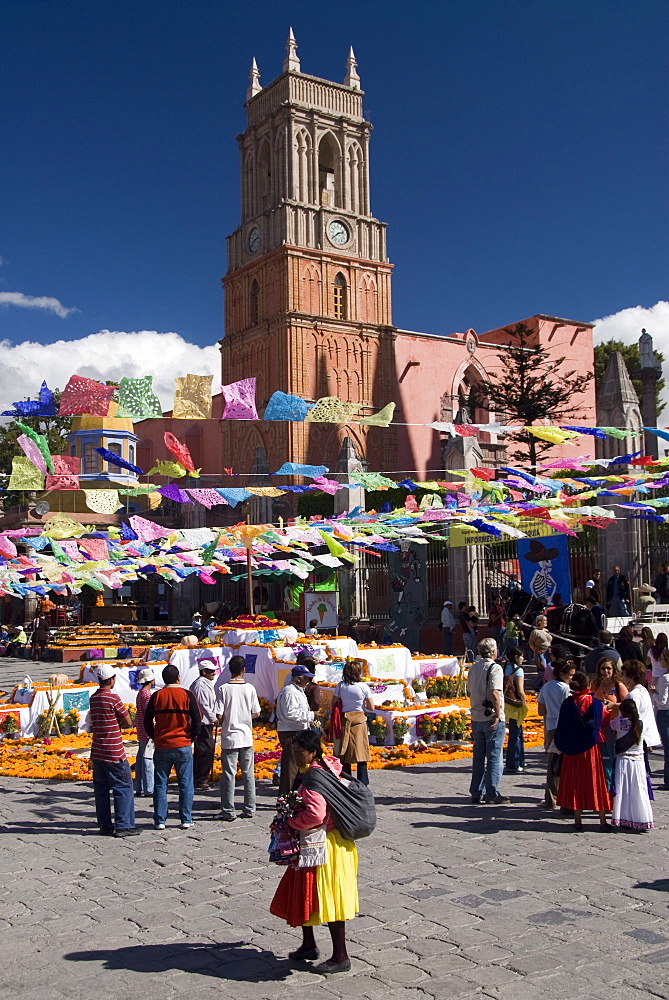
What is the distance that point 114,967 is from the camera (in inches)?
218

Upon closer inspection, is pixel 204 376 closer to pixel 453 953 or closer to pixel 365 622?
pixel 365 622

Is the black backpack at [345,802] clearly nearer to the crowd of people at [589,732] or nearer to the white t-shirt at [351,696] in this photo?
the crowd of people at [589,732]

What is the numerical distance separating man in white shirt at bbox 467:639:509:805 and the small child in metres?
1.36

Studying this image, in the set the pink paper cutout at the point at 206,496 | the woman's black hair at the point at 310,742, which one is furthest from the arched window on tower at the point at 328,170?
the woman's black hair at the point at 310,742

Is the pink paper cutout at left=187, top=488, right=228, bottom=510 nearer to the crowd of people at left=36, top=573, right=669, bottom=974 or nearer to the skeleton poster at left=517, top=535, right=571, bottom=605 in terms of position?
the skeleton poster at left=517, top=535, right=571, bottom=605

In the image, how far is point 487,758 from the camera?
959cm

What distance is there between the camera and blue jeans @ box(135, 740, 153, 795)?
10.3 meters

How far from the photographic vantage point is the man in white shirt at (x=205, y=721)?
10.1 m

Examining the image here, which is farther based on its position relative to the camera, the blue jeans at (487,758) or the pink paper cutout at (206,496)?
the pink paper cutout at (206,496)

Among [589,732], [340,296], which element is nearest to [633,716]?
[589,732]

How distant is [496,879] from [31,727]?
926 cm

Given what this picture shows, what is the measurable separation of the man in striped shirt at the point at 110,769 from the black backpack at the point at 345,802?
3.78 m

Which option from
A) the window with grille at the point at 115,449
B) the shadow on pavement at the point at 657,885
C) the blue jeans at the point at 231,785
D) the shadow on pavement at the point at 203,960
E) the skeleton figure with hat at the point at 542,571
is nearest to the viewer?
the shadow on pavement at the point at 203,960

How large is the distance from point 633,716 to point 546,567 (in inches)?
361
